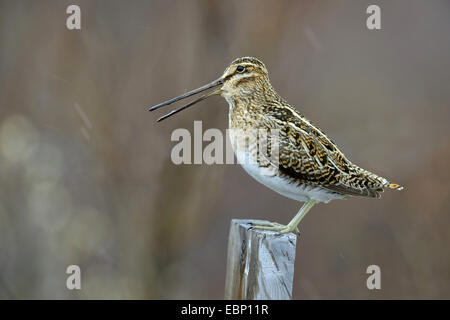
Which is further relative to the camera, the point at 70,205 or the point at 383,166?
the point at 383,166

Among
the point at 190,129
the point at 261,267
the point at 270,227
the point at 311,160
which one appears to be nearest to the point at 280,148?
the point at 311,160

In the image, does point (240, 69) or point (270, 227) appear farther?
point (240, 69)

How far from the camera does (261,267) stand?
314 centimetres

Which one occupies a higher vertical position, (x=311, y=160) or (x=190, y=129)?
(x=190, y=129)

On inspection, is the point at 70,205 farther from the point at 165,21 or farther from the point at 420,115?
the point at 420,115

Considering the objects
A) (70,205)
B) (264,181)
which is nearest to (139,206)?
(70,205)

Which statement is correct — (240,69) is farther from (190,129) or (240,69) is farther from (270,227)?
(190,129)

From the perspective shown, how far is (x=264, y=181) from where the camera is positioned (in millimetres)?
3721

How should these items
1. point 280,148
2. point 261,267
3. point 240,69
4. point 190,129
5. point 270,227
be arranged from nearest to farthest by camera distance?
1. point 261,267
2. point 270,227
3. point 280,148
4. point 240,69
5. point 190,129

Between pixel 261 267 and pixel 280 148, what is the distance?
2.79 feet

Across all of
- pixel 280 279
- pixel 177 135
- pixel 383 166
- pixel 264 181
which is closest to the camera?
pixel 280 279

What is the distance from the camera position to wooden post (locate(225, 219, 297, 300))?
123 inches

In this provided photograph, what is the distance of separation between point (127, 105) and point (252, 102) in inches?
127
